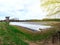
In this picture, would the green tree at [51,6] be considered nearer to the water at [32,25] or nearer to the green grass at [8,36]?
the water at [32,25]

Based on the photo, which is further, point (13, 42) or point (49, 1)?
point (49, 1)

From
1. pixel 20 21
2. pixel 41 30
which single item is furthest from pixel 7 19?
pixel 41 30

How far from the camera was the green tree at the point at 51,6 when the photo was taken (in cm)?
376

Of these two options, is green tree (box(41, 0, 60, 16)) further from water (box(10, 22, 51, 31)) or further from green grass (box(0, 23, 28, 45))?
green grass (box(0, 23, 28, 45))

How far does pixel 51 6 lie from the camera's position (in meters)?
3.81

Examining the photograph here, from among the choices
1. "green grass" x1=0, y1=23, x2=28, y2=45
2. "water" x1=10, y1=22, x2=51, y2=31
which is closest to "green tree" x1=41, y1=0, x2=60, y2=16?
"water" x1=10, y1=22, x2=51, y2=31

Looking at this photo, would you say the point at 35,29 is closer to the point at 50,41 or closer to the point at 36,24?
the point at 36,24

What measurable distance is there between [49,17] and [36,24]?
33 centimetres

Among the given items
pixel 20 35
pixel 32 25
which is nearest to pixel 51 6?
pixel 32 25

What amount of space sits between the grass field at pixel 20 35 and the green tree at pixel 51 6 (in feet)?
1.10

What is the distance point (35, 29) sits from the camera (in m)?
3.69

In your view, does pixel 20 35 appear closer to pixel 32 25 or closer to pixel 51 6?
pixel 32 25

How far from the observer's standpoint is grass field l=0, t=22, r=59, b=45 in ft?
11.6

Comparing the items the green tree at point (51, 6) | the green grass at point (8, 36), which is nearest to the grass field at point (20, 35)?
the green grass at point (8, 36)
